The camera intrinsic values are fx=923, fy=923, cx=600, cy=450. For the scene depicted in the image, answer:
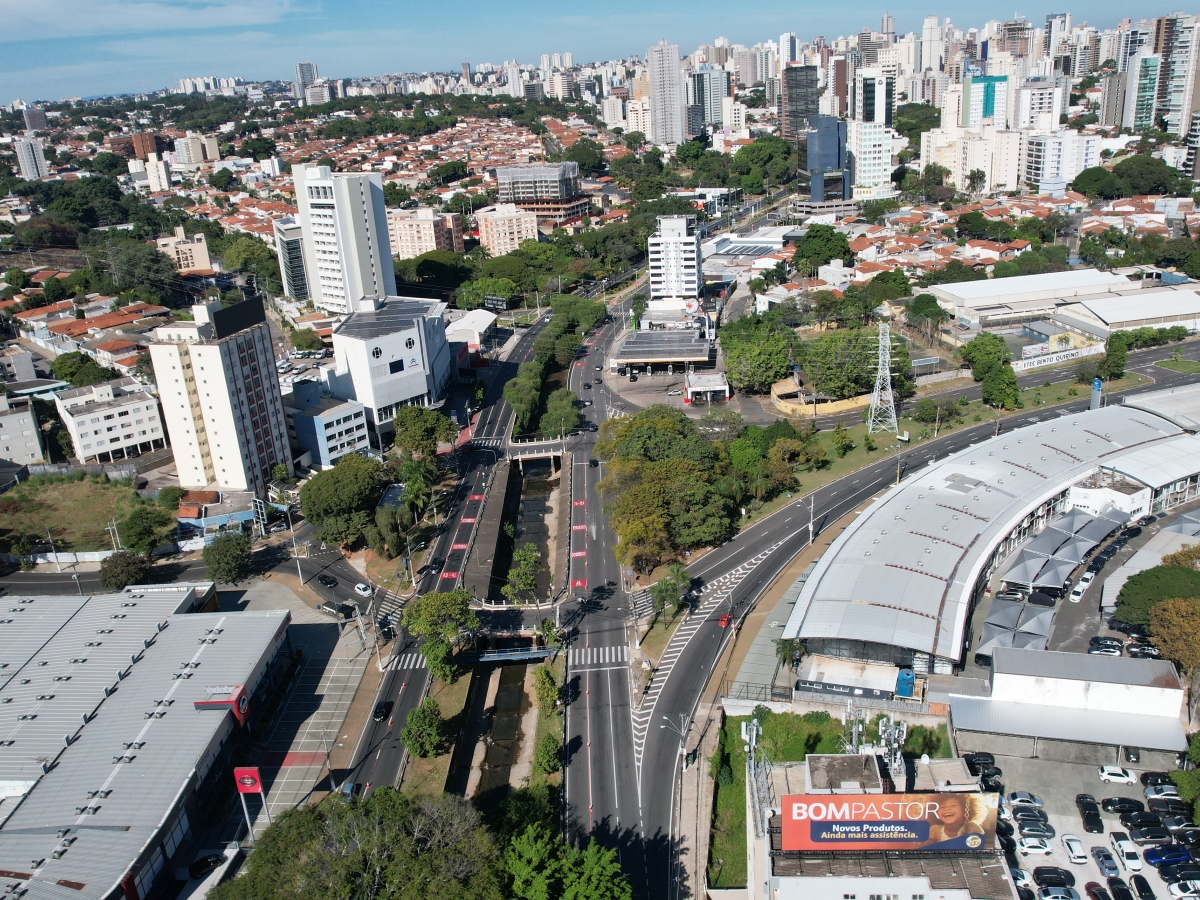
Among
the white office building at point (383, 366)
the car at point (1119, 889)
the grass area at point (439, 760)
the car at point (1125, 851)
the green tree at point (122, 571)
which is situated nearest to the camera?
the car at point (1119, 889)

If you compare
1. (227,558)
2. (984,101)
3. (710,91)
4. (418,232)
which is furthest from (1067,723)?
(710,91)

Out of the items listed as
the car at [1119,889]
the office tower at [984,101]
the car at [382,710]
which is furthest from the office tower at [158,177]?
the car at [1119,889]

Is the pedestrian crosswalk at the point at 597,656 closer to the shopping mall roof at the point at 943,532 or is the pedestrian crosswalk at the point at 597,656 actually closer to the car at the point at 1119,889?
the shopping mall roof at the point at 943,532

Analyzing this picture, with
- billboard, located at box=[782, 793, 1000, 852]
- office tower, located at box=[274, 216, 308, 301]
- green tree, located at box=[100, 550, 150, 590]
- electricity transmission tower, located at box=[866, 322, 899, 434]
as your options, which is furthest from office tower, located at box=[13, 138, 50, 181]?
billboard, located at box=[782, 793, 1000, 852]

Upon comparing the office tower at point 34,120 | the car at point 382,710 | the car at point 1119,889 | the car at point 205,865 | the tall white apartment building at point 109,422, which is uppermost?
the office tower at point 34,120

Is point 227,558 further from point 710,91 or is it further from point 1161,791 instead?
point 710,91

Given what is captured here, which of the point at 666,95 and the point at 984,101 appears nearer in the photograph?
the point at 984,101

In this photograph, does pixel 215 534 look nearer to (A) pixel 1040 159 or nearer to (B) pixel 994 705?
(B) pixel 994 705
